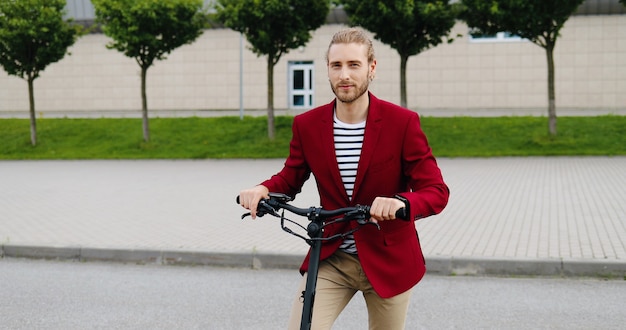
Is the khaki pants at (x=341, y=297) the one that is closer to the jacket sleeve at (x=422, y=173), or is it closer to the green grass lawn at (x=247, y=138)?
the jacket sleeve at (x=422, y=173)

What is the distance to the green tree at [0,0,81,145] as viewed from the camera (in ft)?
78.6

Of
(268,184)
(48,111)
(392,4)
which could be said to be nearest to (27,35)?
(392,4)

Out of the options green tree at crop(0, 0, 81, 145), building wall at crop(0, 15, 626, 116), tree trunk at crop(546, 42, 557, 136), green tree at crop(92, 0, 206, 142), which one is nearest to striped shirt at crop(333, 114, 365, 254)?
tree trunk at crop(546, 42, 557, 136)

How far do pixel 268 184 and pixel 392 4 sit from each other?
726 inches

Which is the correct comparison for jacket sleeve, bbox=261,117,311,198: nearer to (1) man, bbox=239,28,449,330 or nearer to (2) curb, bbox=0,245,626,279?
(1) man, bbox=239,28,449,330

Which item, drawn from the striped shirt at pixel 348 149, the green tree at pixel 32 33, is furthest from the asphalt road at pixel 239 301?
the green tree at pixel 32 33

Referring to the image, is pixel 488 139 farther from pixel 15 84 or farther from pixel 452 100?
pixel 15 84

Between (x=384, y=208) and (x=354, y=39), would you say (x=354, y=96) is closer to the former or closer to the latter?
(x=354, y=39)

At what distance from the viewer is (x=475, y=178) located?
15.2m

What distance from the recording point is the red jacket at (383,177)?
282cm

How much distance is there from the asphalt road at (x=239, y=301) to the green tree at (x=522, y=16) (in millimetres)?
14568

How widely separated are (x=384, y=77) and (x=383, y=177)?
115ft

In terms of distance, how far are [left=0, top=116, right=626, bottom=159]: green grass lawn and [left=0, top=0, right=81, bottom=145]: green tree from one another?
297 cm

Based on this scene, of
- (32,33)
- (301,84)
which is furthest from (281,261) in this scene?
(301,84)
